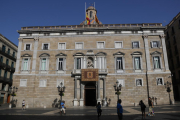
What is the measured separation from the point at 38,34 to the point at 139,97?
24.0 m

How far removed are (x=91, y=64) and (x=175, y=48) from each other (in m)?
26.9

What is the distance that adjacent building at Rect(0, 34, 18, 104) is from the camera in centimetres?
3925

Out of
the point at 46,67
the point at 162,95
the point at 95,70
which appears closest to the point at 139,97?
the point at 162,95

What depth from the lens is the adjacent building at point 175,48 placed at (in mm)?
41237

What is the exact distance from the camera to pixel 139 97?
28453 mm

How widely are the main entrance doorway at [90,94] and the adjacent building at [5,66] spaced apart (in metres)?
23.1

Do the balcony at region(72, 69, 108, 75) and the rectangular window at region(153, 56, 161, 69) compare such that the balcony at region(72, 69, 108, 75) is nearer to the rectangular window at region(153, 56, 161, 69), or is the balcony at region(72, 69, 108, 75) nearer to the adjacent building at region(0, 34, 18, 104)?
the rectangular window at region(153, 56, 161, 69)

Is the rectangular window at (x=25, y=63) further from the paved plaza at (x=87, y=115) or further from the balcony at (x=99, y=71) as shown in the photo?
the paved plaza at (x=87, y=115)

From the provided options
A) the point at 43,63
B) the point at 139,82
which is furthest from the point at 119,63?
the point at 43,63

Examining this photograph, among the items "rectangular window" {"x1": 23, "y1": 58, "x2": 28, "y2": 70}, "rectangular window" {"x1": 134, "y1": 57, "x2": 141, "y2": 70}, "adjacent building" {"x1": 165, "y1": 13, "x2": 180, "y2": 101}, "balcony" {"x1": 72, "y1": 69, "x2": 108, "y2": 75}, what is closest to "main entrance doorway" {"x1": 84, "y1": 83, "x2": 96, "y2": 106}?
"balcony" {"x1": 72, "y1": 69, "x2": 108, "y2": 75}

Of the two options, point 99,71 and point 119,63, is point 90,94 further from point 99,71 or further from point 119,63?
point 119,63

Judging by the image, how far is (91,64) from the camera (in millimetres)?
30281

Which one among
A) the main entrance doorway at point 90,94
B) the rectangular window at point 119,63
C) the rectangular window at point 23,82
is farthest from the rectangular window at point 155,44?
the rectangular window at point 23,82

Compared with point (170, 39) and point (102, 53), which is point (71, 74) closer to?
point (102, 53)
